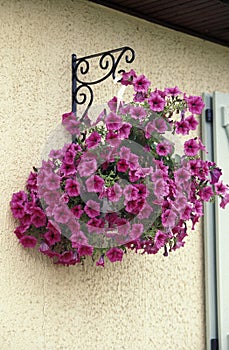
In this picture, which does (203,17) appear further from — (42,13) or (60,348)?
(60,348)

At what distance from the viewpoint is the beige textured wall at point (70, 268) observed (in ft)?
11.8

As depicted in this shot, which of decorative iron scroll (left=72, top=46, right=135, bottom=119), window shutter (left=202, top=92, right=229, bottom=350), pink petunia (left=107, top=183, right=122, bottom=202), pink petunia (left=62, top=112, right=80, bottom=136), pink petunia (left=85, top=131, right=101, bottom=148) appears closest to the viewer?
pink petunia (left=107, top=183, right=122, bottom=202)

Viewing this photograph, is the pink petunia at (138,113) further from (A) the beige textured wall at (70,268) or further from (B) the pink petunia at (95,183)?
(A) the beige textured wall at (70,268)

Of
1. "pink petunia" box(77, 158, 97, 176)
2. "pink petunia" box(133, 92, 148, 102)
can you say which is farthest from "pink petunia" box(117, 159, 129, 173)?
"pink petunia" box(133, 92, 148, 102)

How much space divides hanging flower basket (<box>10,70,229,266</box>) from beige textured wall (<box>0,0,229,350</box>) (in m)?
0.18

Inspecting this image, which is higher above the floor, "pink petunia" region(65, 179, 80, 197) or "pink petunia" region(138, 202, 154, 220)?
"pink petunia" region(65, 179, 80, 197)

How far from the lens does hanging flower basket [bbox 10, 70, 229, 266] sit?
335 cm

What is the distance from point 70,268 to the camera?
3.81 metres

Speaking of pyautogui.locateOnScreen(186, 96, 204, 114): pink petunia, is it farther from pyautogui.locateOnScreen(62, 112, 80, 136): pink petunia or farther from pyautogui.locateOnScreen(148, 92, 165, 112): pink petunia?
pyautogui.locateOnScreen(62, 112, 80, 136): pink petunia

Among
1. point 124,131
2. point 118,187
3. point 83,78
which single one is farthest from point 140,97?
point 83,78

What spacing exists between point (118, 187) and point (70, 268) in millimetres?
688

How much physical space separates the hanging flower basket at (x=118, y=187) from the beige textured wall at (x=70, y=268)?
18 cm

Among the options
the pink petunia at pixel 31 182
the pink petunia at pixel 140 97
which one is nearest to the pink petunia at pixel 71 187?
the pink petunia at pixel 31 182

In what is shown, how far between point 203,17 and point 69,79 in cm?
92
